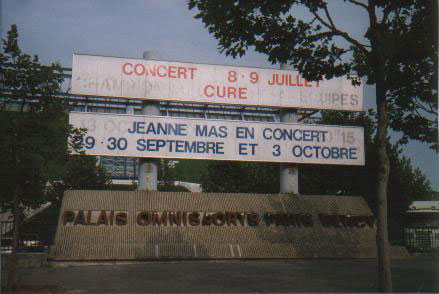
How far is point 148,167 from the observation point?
84.2 feet

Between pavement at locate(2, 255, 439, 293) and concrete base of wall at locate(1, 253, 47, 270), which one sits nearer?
pavement at locate(2, 255, 439, 293)

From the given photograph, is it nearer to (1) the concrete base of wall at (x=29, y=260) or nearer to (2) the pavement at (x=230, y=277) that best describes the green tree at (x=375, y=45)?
(2) the pavement at (x=230, y=277)

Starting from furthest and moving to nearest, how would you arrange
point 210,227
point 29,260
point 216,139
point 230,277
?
point 216,139 → point 210,227 → point 29,260 → point 230,277

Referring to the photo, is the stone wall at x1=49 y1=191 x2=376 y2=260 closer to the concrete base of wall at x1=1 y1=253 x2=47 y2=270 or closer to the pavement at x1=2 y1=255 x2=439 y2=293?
the concrete base of wall at x1=1 y1=253 x2=47 y2=270

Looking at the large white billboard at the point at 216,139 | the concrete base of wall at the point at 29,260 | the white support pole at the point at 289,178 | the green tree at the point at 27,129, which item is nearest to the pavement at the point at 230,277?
the concrete base of wall at the point at 29,260

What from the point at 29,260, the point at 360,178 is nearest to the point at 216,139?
the point at 29,260

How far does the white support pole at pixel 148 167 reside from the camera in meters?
25.5

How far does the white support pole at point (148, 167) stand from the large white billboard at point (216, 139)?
66 centimetres

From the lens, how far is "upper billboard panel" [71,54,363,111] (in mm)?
25156

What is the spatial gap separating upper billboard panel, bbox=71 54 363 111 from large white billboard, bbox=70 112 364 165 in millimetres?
1294

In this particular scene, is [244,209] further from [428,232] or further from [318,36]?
[318,36]

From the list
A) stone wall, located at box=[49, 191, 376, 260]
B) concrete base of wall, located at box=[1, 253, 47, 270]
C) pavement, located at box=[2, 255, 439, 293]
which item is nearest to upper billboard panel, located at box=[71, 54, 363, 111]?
Answer: stone wall, located at box=[49, 191, 376, 260]

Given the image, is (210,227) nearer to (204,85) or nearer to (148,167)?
(148,167)

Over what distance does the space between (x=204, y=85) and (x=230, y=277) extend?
12323 millimetres
